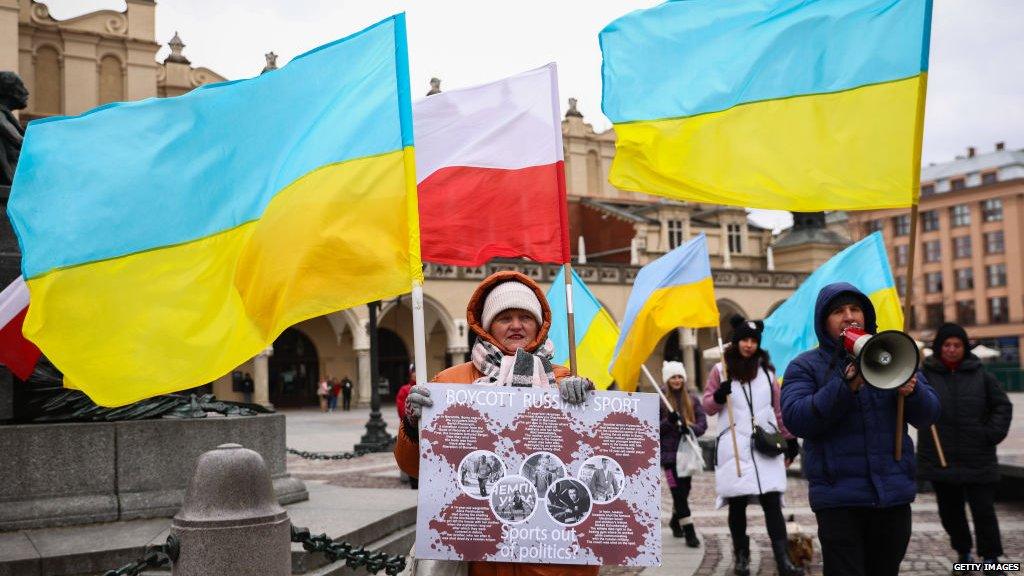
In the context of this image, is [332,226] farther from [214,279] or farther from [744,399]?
[744,399]

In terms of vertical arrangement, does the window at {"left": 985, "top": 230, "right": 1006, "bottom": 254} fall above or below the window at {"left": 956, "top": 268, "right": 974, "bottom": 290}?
above

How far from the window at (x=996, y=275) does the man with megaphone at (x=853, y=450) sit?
270 feet

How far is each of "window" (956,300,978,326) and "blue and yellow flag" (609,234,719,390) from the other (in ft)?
257

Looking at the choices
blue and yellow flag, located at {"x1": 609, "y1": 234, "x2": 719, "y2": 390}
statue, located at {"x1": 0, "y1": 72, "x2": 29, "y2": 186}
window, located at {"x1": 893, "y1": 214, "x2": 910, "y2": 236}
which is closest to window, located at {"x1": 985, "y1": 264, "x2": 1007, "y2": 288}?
window, located at {"x1": 893, "y1": 214, "x2": 910, "y2": 236}

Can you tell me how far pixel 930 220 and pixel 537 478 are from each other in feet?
293

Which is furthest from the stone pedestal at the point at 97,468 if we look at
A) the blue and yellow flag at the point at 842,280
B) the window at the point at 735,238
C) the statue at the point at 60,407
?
the window at the point at 735,238

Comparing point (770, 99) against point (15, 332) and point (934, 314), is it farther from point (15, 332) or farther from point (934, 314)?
point (934, 314)

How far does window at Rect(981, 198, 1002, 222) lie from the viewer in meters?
78.8

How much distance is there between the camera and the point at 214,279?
4.68 meters

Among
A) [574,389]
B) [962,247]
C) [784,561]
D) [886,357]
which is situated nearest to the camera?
[574,389]

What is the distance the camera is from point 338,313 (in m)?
42.4

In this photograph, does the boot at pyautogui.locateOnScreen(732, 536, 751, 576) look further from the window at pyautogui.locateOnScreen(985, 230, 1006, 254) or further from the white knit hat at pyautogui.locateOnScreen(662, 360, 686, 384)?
the window at pyautogui.locateOnScreen(985, 230, 1006, 254)

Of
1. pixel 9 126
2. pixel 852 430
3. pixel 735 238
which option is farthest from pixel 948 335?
pixel 735 238

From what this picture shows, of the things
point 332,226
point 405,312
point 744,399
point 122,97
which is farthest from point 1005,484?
point 122,97
